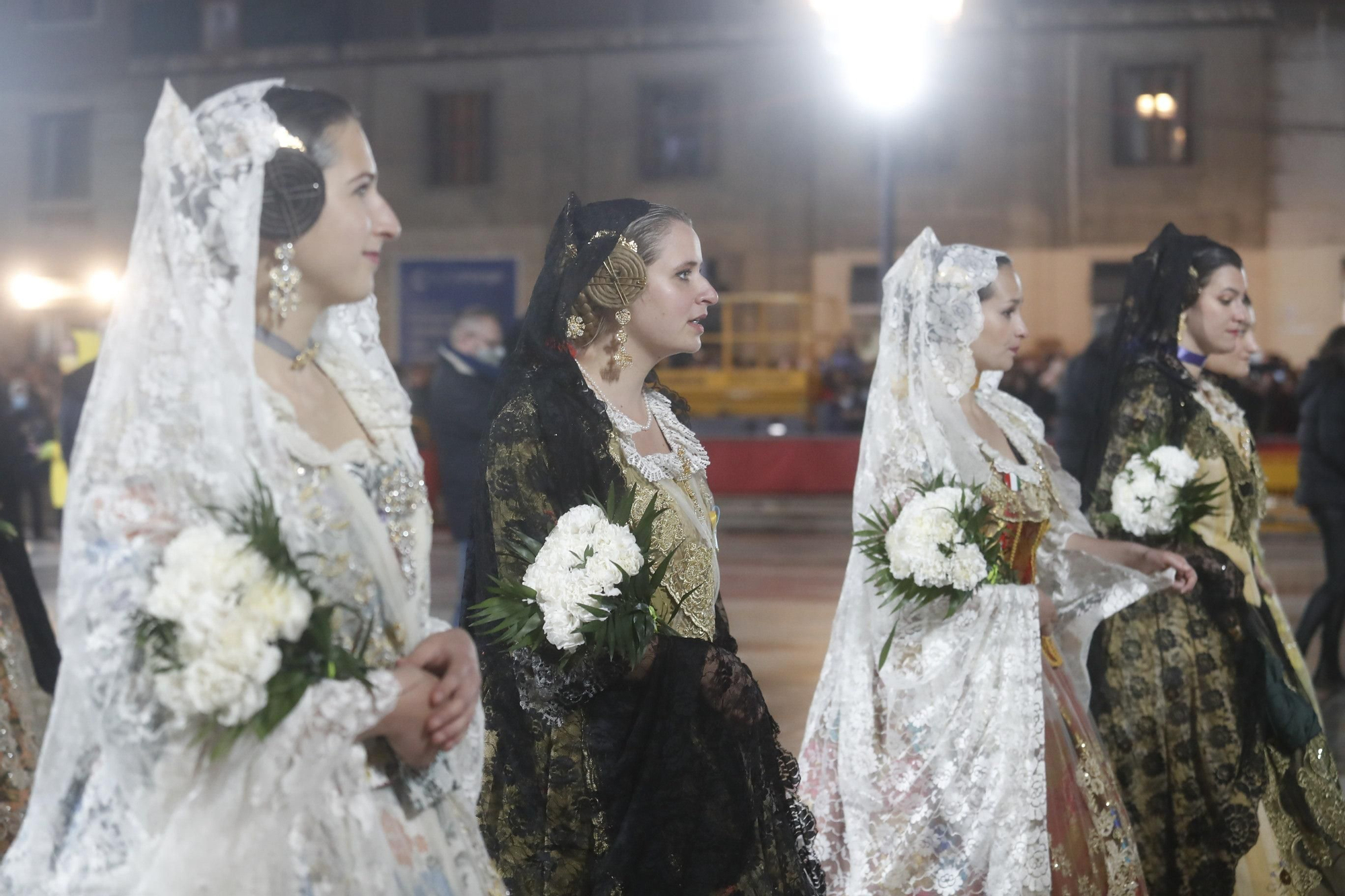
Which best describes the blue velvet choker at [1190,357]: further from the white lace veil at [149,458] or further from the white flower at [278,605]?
the white flower at [278,605]

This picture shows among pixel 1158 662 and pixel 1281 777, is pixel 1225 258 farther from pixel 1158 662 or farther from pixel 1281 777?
pixel 1281 777

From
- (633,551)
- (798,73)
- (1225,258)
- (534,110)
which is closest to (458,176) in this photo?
(534,110)

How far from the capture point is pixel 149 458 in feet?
6.42

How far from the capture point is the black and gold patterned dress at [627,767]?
2838mm

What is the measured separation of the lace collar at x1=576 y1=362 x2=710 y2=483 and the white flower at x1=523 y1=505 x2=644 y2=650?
0.33 m

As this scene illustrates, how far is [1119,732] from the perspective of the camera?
174 inches

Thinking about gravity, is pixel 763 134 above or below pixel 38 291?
above

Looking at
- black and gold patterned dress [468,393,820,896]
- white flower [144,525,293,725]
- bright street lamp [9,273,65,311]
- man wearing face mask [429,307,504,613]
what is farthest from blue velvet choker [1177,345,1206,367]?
bright street lamp [9,273,65,311]

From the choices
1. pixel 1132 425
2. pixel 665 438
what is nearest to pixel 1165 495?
pixel 1132 425

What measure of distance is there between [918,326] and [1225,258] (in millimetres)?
1136

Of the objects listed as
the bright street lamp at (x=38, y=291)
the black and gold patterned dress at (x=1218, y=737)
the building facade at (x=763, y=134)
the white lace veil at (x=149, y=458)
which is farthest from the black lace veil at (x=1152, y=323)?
the bright street lamp at (x=38, y=291)

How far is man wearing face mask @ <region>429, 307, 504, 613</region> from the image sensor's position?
6902mm

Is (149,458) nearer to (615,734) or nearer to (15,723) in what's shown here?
(615,734)

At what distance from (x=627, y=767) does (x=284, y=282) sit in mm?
1211
